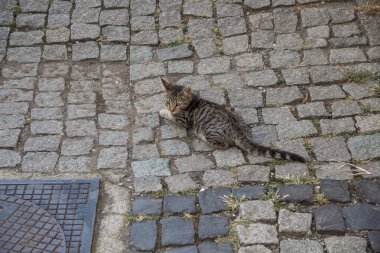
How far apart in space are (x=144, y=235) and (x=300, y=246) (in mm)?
1276

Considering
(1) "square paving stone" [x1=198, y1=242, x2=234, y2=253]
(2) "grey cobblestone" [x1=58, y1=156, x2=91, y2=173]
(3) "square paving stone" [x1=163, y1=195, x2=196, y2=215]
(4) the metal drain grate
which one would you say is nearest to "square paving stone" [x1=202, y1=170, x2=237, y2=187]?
(3) "square paving stone" [x1=163, y1=195, x2=196, y2=215]

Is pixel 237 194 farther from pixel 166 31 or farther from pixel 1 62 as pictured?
pixel 1 62

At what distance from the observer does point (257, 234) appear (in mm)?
5016

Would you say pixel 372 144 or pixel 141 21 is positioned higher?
pixel 141 21

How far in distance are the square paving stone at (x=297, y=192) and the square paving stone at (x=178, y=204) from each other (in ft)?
2.58

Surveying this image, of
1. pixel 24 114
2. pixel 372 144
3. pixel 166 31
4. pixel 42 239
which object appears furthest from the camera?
pixel 166 31

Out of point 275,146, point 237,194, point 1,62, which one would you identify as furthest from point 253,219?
point 1,62

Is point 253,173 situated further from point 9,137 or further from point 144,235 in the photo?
point 9,137

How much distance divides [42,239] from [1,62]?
2.82 metres

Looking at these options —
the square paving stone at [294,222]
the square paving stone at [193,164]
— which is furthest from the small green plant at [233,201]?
the square paving stone at [193,164]

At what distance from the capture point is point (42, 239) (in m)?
5.04

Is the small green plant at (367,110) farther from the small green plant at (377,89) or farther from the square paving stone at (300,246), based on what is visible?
the square paving stone at (300,246)

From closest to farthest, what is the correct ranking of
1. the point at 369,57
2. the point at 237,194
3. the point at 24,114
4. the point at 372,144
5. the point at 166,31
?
the point at 237,194
the point at 372,144
the point at 24,114
the point at 369,57
the point at 166,31

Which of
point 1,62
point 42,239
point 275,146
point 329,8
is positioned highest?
point 329,8
